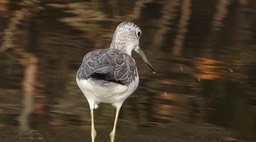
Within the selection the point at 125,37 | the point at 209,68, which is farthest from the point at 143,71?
the point at 125,37

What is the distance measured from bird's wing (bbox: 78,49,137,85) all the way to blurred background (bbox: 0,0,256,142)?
0.79 meters

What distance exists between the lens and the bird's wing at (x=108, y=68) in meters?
5.86

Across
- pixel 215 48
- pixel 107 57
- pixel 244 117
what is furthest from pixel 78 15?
pixel 107 57

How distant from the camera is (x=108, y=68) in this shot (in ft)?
19.5

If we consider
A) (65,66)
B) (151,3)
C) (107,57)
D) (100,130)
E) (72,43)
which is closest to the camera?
(107,57)

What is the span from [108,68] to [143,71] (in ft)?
10.8

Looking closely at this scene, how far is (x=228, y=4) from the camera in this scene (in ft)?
47.7

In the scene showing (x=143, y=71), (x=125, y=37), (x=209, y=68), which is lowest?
(x=209, y=68)

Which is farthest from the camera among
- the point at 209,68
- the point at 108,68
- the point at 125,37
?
the point at 209,68

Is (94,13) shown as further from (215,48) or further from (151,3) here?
(215,48)

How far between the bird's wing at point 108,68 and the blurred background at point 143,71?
2.60ft

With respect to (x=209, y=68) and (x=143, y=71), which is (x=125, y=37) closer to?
(x=143, y=71)

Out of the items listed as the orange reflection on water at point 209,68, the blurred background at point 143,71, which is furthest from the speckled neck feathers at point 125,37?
the orange reflection on water at point 209,68

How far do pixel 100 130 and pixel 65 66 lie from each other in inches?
82.2
